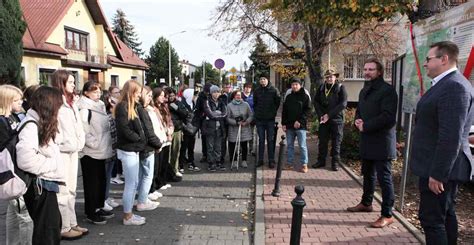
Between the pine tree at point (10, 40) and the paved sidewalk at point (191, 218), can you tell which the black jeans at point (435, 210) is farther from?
the pine tree at point (10, 40)

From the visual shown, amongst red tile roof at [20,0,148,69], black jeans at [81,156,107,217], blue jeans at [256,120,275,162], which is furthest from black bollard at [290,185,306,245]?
red tile roof at [20,0,148,69]

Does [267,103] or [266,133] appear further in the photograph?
[266,133]

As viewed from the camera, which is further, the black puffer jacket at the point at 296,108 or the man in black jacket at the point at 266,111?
the man in black jacket at the point at 266,111

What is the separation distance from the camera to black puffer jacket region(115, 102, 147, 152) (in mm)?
5090

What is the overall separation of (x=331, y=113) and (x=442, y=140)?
5.24 m

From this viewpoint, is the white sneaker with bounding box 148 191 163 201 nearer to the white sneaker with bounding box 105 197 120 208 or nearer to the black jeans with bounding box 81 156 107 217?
the white sneaker with bounding box 105 197 120 208

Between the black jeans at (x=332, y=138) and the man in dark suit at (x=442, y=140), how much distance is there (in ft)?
16.2

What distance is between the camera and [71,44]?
26938 mm

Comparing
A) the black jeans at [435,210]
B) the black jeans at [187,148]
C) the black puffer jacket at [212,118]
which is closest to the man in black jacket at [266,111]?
the black puffer jacket at [212,118]

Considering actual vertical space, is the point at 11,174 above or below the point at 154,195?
above

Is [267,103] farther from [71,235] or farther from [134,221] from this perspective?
[71,235]

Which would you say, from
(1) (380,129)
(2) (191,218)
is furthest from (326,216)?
(2) (191,218)

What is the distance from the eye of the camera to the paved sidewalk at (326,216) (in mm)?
4707

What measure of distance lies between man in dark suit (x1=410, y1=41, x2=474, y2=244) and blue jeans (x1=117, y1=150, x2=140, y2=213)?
11.1 ft
